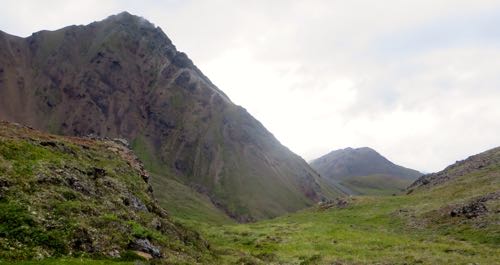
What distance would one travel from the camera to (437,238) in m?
60.8

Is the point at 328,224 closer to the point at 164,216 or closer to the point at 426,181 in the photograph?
the point at 164,216

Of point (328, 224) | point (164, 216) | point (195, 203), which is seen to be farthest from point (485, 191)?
point (195, 203)

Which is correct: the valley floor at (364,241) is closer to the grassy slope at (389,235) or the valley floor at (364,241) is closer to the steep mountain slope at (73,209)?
the grassy slope at (389,235)

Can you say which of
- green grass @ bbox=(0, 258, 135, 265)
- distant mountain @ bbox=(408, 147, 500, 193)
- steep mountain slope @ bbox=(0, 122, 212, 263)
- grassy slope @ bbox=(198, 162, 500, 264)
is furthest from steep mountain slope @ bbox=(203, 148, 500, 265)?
green grass @ bbox=(0, 258, 135, 265)

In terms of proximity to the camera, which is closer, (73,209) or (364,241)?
(73,209)

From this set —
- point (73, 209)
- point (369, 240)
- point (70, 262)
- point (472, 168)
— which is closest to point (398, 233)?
point (369, 240)

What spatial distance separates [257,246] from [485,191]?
42.2m

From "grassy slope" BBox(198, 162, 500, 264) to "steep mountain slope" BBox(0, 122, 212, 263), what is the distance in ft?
35.8

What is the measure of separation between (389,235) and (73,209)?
48.4m

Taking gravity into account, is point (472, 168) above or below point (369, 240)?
above

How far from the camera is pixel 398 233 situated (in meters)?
69.6

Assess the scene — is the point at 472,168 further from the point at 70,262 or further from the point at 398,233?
the point at 70,262

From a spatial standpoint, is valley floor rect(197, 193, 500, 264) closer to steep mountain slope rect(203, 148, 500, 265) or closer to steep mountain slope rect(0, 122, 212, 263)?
steep mountain slope rect(203, 148, 500, 265)

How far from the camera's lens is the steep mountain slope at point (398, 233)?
50156mm
